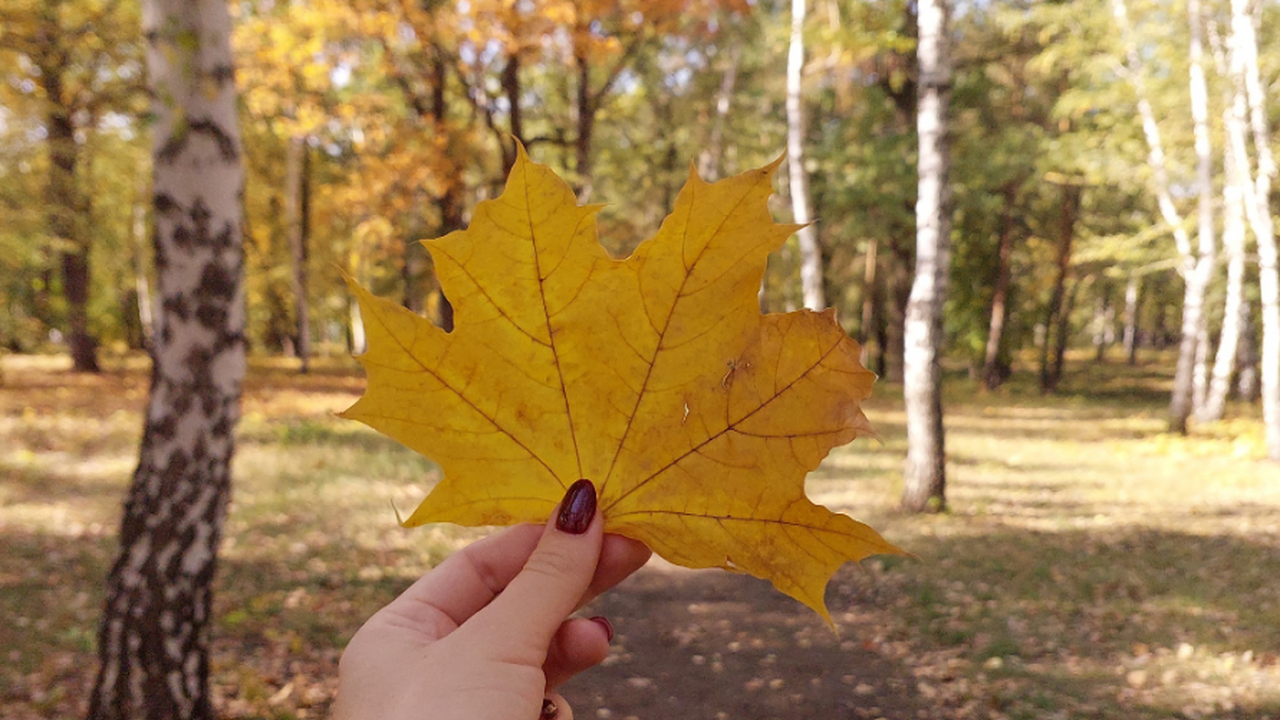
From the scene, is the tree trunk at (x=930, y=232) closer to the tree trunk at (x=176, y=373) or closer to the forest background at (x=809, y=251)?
the forest background at (x=809, y=251)

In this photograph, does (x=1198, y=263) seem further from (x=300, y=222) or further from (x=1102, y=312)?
(x=1102, y=312)

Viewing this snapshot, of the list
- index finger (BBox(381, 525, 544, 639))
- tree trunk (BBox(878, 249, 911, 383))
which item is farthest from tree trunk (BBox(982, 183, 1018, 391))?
index finger (BBox(381, 525, 544, 639))

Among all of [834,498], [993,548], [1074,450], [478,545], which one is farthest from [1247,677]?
[1074,450]

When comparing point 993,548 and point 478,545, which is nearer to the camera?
point 478,545

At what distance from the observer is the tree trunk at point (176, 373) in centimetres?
304

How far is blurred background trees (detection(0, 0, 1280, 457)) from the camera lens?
11.4 metres

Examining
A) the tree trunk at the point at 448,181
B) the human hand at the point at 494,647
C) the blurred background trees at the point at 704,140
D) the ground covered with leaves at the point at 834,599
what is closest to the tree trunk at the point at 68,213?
the blurred background trees at the point at 704,140

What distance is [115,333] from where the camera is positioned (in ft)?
108

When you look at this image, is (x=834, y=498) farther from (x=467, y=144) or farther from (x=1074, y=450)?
(x=467, y=144)

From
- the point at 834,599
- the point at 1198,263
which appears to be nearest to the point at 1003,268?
the point at 1198,263

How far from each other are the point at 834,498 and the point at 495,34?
8.83 m

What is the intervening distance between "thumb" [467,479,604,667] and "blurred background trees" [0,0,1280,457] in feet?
10.2

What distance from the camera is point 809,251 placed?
13719 mm

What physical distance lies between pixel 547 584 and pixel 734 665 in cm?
398
